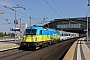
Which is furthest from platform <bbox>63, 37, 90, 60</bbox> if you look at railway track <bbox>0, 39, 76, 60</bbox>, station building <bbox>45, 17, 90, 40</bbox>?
station building <bbox>45, 17, 90, 40</bbox>

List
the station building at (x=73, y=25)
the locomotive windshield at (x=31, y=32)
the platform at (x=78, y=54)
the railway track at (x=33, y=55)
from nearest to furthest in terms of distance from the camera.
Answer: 1. the platform at (x=78, y=54)
2. the railway track at (x=33, y=55)
3. the locomotive windshield at (x=31, y=32)
4. the station building at (x=73, y=25)

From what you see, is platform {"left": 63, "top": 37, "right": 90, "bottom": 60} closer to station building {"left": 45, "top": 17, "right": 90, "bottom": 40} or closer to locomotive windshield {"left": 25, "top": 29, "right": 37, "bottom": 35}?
locomotive windshield {"left": 25, "top": 29, "right": 37, "bottom": 35}

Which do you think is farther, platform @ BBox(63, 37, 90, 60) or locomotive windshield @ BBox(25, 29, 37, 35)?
locomotive windshield @ BBox(25, 29, 37, 35)

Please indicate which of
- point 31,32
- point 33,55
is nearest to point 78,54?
point 33,55

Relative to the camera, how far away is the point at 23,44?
26141 mm

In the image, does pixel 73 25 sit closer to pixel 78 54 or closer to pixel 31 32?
pixel 31 32

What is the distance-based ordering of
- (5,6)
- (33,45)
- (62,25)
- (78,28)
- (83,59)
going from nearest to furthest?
(83,59)
(33,45)
(5,6)
(78,28)
(62,25)

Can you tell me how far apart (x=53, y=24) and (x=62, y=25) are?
30.2 ft

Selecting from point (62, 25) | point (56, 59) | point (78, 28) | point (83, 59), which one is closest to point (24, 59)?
point (56, 59)

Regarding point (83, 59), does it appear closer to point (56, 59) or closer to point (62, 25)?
point (56, 59)

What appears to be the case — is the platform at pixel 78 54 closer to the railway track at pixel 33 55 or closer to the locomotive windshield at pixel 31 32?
the railway track at pixel 33 55

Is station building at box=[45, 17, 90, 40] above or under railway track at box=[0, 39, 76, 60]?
above

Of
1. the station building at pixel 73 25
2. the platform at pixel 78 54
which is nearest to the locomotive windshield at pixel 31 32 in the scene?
the platform at pixel 78 54

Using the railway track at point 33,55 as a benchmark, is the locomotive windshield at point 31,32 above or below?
above
